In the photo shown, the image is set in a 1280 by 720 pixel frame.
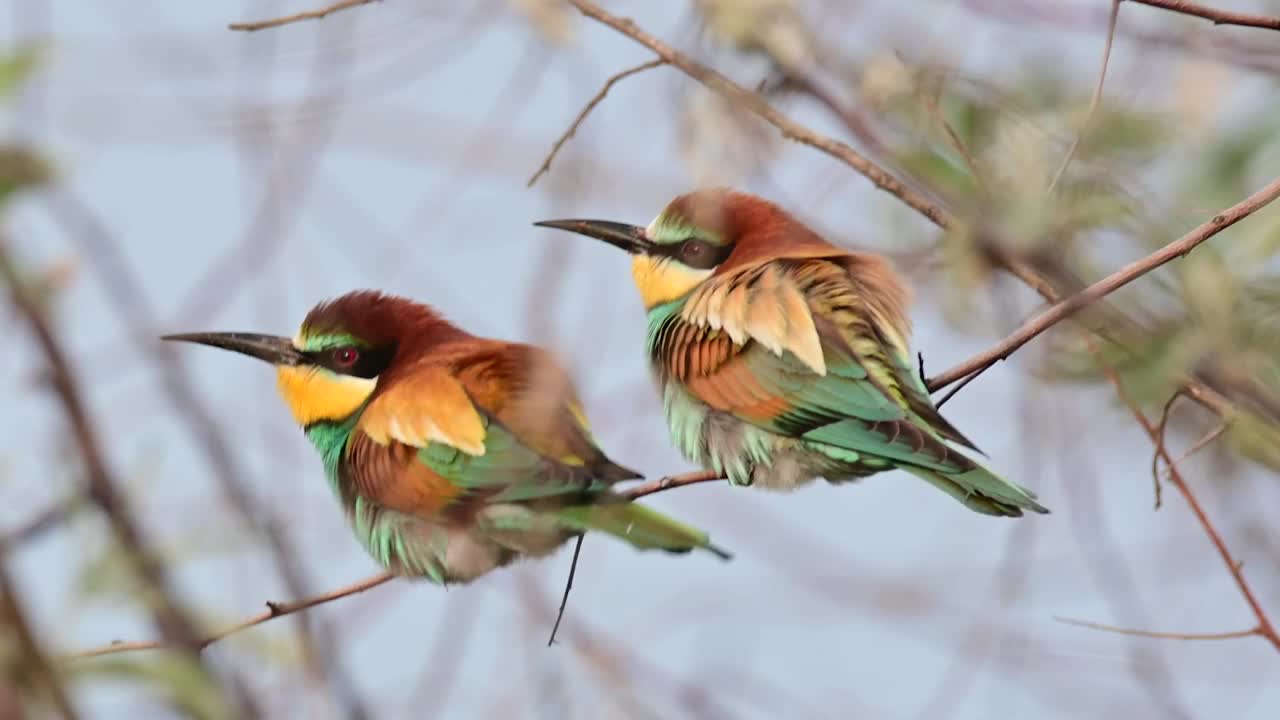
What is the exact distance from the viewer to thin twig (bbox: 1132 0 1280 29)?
63.1 inches

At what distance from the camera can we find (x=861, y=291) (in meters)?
2.14

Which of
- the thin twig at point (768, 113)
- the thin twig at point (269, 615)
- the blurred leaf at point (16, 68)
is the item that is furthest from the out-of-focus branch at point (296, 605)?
the blurred leaf at point (16, 68)

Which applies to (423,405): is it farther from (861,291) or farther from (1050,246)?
(1050,246)

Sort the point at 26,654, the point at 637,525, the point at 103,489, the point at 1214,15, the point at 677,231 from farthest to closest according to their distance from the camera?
the point at 103,489 → the point at 677,231 → the point at 637,525 → the point at 1214,15 → the point at 26,654

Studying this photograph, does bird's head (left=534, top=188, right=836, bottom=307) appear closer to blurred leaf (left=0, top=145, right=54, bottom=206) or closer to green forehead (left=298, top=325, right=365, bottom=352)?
green forehead (left=298, top=325, right=365, bottom=352)

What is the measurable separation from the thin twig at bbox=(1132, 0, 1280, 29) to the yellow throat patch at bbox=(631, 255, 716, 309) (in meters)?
0.89

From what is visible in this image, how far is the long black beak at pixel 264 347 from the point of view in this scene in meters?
2.36

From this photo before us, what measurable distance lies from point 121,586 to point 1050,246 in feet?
4.65

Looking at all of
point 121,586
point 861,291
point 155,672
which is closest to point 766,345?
point 861,291

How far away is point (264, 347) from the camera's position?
240 cm

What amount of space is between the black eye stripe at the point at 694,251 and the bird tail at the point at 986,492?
0.64 m

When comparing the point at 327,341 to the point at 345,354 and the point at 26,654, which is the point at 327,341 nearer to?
the point at 345,354

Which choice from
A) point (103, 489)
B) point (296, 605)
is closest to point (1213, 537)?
point (296, 605)

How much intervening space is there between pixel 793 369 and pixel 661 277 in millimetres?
358
